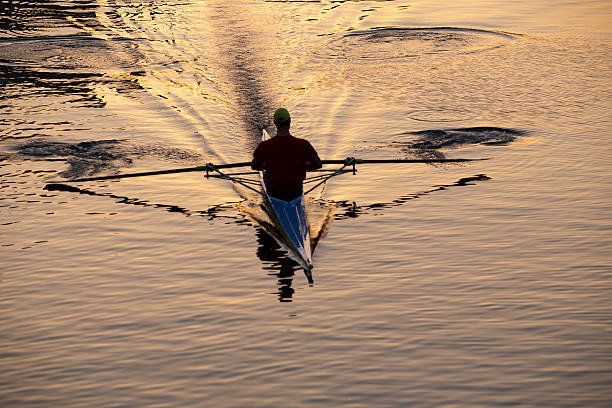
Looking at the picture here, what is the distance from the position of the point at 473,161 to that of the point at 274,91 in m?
7.91

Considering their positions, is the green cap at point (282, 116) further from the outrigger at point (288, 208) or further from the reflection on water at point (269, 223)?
the reflection on water at point (269, 223)

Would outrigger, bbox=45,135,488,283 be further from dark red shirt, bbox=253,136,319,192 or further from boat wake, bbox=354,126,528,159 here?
boat wake, bbox=354,126,528,159

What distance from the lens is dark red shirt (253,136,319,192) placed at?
492 inches

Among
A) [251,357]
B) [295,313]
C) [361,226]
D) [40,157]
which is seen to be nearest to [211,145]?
[40,157]

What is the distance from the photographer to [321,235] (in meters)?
12.7

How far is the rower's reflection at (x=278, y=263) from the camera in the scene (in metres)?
10.8

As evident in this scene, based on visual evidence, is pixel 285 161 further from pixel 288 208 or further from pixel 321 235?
pixel 321 235

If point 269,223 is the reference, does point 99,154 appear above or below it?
above

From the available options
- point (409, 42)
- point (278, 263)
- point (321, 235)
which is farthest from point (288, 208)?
point (409, 42)

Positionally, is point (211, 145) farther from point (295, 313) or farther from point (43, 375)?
point (43, 375)

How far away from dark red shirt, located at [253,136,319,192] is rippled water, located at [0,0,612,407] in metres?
0.88

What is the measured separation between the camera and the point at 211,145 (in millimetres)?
17719

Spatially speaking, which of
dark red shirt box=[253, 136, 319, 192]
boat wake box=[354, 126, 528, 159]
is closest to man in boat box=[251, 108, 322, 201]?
dark red shirt box=[253, 136, 319, 192]

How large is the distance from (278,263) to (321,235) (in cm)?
121
